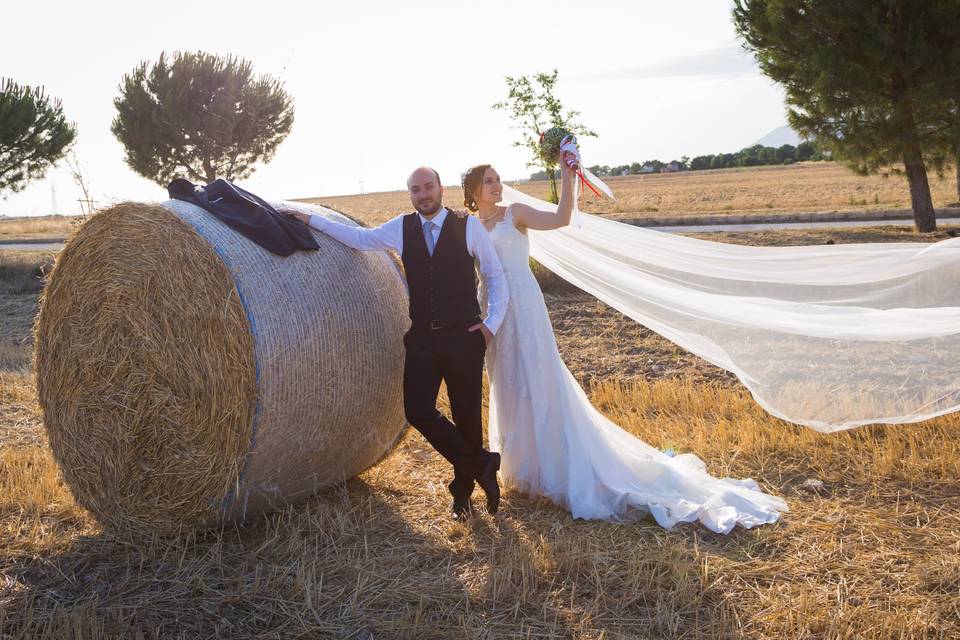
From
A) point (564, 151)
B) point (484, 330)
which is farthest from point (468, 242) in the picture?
point (564, 151)

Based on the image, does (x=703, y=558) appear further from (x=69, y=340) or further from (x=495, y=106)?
(x=495, y=106)

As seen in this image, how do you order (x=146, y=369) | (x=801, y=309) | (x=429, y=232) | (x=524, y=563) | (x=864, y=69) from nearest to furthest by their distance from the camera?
(x=524, y=563) → (x=146, y=369) → (x=429, y=232) → (x=801, y=309) → (x=864, y=69)

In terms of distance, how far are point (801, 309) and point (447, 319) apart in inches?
105

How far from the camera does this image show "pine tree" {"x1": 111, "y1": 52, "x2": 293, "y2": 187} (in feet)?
94.2

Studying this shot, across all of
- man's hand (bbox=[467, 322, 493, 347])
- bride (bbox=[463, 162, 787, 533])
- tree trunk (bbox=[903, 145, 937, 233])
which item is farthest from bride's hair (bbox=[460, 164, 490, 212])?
tree trunk (bbox=[903, 145, 937, 233])

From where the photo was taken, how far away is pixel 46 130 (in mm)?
24031

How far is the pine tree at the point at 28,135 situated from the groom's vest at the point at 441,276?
2135 centimetres

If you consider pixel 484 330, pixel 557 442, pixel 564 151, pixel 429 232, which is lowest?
pixel 557 442

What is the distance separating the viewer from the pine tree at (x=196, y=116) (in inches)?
1130

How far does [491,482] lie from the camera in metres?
4.98

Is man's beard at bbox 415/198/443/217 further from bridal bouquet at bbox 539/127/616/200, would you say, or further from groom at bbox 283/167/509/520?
bridal bouquet at bbox 539/127/616/200

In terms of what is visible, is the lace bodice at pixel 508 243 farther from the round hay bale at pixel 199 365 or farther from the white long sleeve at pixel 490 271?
the round hay bale at pixel 199 365

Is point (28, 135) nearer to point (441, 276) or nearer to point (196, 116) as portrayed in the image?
point (196, 116)

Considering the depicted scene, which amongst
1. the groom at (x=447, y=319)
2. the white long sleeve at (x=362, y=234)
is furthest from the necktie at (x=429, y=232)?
the white long sleeve at (x=362, y=234)
